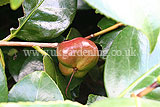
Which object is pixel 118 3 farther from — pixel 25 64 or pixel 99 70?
pixel 99 70

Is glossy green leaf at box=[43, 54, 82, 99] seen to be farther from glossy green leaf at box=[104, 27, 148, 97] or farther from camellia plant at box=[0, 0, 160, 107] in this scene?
glossy green leaf at box=[104, 27, 148, 97]

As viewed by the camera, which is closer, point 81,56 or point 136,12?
point 136,12

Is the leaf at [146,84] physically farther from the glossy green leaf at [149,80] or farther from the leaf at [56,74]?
the leaf at [56,74]

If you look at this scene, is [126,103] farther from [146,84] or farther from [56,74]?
[56,74]

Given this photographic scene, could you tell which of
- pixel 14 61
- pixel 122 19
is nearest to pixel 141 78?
pixel 122 19

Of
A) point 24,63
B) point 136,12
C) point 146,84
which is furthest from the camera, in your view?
point 24,63

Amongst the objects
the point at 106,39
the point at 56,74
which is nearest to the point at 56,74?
the point at 56,74

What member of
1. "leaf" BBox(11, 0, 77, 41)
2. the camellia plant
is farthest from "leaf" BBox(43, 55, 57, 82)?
"leaf" BBox(11, 0, 77, 41)
